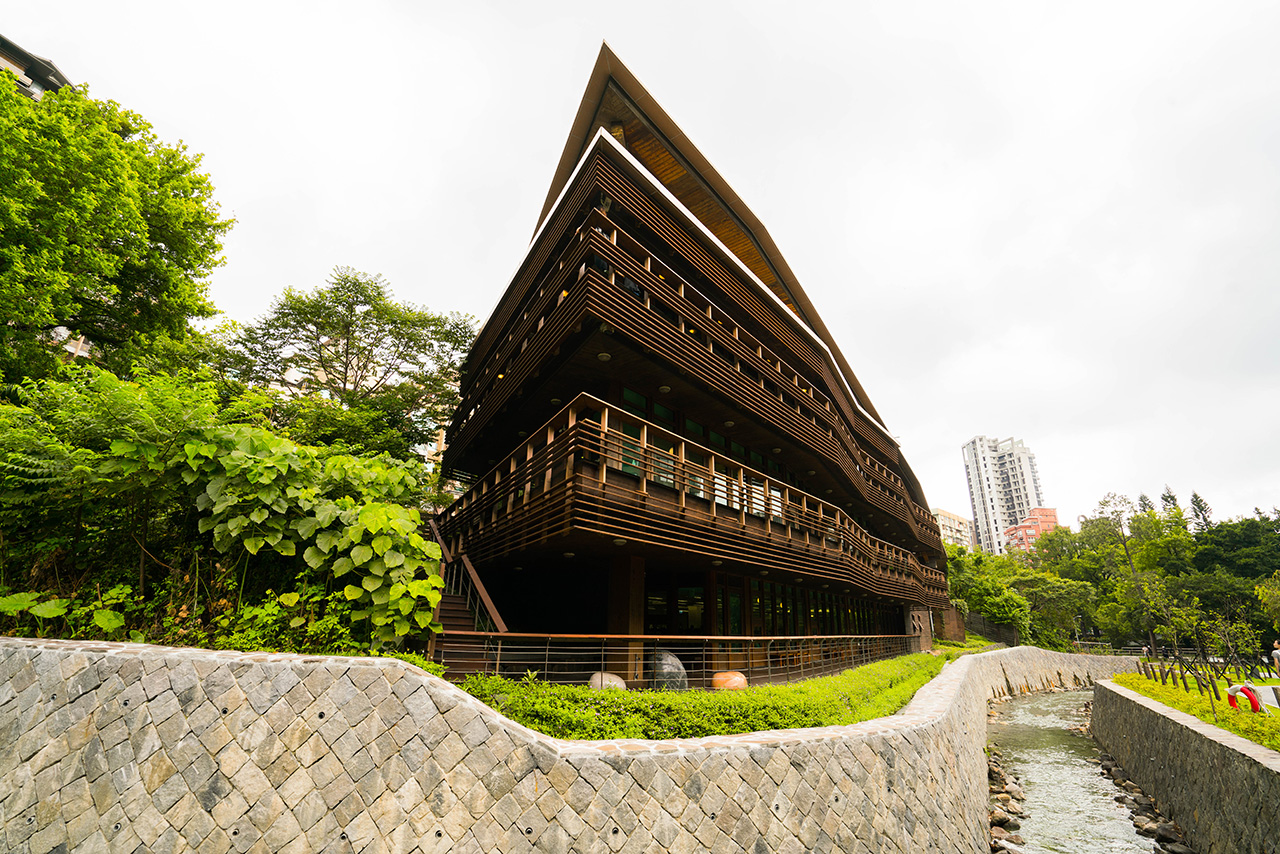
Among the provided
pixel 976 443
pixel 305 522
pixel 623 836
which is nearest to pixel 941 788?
pixel 623 836

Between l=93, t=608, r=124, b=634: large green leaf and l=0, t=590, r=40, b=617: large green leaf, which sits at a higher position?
l=0, t=590, r=40, b=617: large green leaf

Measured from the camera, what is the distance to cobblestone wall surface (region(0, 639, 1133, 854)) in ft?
15.7

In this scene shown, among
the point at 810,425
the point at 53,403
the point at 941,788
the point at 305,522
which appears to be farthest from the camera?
the point at 810,425

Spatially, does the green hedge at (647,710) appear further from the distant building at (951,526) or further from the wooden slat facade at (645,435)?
the distant building at (951,526)

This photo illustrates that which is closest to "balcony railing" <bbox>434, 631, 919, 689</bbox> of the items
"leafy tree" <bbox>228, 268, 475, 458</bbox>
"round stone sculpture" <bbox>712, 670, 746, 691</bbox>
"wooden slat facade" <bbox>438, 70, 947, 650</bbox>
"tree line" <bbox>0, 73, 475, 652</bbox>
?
"round stone sculpture" <bbox>712, 670, 746, 691</bbox>

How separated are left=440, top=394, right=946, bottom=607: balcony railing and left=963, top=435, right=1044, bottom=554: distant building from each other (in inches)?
7862

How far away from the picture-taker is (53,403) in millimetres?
7523

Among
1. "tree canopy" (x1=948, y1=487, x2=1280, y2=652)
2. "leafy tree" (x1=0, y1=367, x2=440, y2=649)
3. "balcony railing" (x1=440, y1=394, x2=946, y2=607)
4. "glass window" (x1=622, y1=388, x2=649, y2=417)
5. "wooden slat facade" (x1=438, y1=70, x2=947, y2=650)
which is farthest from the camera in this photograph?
"tree canopy" (x1=948, y1=487, x2=1280, y2=652)

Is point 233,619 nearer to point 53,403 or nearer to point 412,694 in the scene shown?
point 412,694

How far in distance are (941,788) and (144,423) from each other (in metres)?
12.5

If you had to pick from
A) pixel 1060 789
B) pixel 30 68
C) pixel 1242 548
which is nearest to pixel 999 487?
pixel 1242 548

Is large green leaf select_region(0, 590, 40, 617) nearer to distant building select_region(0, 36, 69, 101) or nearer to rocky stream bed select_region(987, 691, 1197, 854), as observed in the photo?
rocky stream bed select_region(987, 691, 1197, 854)

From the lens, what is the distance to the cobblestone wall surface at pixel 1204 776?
695cm

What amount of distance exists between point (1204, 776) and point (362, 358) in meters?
25.9
